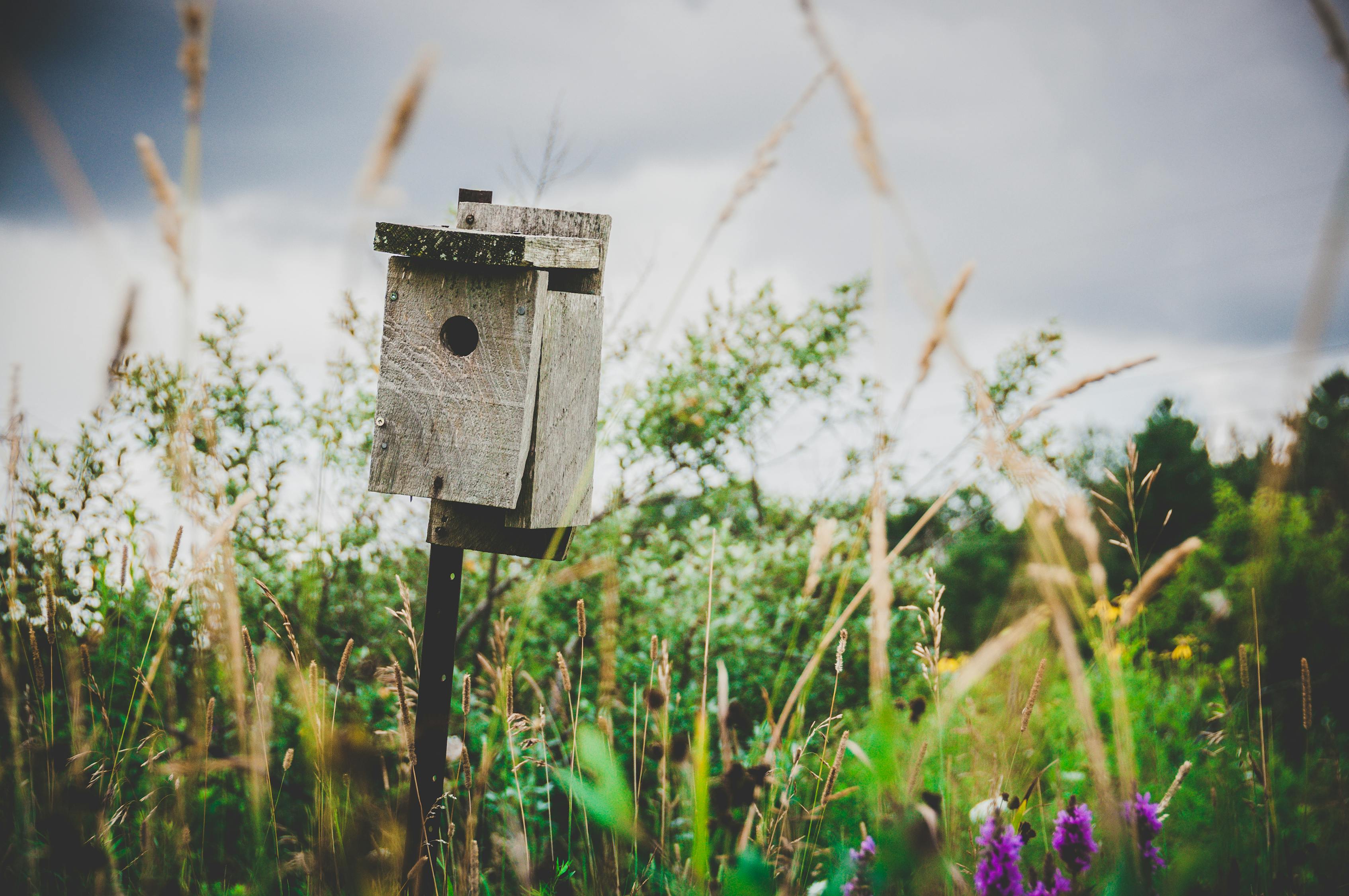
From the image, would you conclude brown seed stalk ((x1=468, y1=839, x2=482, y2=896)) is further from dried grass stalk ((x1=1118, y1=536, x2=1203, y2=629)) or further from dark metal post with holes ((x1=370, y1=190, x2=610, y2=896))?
dried grass stalk ((x1=1118, y1=536, x2=1203, y2=629))

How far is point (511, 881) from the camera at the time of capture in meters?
2.10

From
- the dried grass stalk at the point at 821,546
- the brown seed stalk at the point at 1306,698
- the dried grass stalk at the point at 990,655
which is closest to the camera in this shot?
the dried grass stalk at the point at 990,655

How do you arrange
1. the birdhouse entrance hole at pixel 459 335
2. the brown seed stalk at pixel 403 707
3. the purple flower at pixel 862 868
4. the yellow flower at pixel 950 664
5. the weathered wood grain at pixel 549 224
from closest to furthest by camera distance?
the purple flower at pixel 862 868
the brown seed stalk at pixel 403 707
the birdhouse entrance hole at pixel 459 335
the weathered wood grain at pixel 549 224
the yellow flower at pixel 950 664

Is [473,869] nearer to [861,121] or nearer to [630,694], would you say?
[861,121]

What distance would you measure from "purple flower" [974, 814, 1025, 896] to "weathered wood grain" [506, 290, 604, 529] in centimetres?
110

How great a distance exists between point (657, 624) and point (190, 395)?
2.37 metres

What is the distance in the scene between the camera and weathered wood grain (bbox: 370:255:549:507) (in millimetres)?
1925

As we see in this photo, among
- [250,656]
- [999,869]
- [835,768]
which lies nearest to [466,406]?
[250,656]

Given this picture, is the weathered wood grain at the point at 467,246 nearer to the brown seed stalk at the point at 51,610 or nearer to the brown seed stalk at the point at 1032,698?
the brown seed stalk at the point at 51,610

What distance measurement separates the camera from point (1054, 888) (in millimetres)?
1196

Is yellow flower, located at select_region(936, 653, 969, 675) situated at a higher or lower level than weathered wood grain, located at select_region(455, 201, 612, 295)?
lower

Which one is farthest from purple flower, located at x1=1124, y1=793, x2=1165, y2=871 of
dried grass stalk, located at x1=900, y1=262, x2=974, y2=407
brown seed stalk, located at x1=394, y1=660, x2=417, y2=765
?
brown seed stalk, located at x1=394, y1=660, x2=417, y2=765

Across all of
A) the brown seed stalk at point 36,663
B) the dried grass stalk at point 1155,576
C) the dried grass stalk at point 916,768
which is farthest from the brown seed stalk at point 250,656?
the dried grass stalk at point 1155,576

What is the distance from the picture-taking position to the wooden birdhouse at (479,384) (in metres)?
1.92
